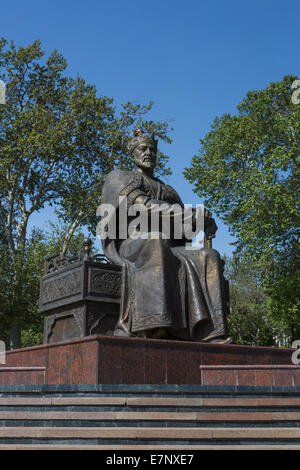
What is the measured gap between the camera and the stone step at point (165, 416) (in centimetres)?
498

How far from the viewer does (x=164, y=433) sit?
4.79 m

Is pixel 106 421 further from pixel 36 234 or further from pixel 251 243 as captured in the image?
pixel 36 234

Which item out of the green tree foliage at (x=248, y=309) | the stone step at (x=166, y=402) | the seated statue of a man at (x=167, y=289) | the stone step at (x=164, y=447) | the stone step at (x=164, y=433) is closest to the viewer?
the stone step at (x=164, y=447)

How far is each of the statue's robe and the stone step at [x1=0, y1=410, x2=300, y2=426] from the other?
158 cm

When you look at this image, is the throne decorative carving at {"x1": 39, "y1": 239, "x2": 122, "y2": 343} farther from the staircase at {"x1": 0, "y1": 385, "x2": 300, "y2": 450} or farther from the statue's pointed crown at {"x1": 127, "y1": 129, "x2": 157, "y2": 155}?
the statue's pointed crown at {"x1": 127, "y1": 129, "x2": 157, "y2": 155}

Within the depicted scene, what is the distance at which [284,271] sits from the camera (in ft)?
64.5

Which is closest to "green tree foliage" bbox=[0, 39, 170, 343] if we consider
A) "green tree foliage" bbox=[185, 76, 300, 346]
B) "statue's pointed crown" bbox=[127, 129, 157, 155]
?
"green tree foliage" bbox=[185, 76, 300, 346]

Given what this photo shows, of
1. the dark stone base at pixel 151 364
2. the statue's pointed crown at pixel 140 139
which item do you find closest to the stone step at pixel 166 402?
the dark stone base at pixel 151 364

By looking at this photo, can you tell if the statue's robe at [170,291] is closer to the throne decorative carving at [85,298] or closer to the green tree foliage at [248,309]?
the throne decorative carving at [85,298]

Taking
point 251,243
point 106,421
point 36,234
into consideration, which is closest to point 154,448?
point 106,421

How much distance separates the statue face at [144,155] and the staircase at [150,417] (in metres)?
3.96

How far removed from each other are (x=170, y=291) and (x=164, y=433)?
2202 mm

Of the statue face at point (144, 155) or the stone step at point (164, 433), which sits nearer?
the stone step at point (164, 433)

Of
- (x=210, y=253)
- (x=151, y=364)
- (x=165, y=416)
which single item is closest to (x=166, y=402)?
(x=165, y=416)
